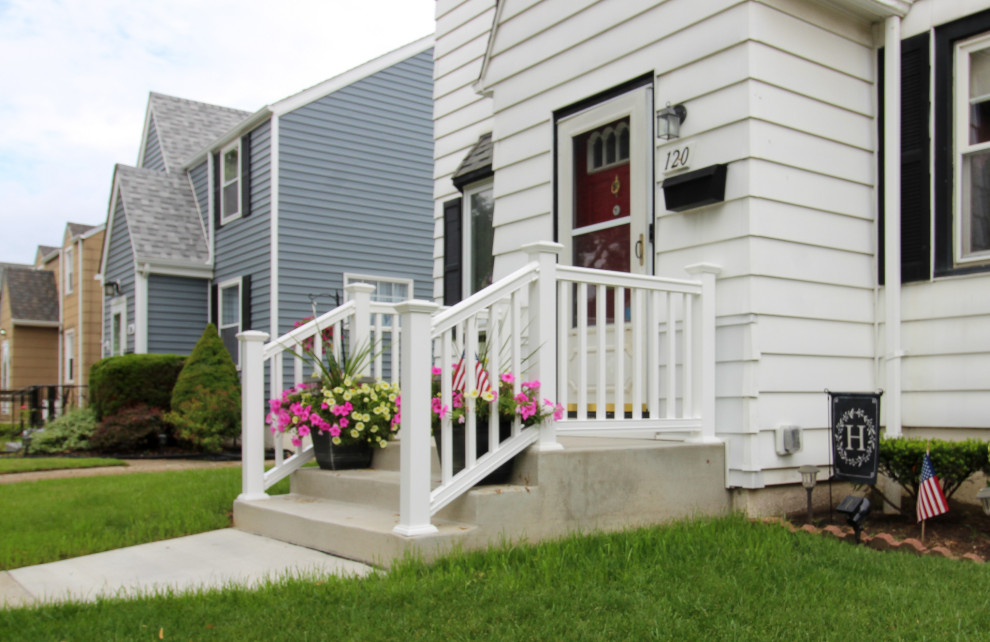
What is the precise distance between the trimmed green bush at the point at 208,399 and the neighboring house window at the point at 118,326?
13.1 feet

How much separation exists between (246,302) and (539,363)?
10542mm

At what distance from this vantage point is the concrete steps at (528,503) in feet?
12.5

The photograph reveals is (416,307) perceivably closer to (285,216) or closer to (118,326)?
(285,216)

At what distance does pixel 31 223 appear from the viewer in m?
61.2

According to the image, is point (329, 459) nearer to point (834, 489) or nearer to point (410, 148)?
point (834, 489)

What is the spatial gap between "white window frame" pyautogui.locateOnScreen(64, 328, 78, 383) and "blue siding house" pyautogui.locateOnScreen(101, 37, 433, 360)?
409cm

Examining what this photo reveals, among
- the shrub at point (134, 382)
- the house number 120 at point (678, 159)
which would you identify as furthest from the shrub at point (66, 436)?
the house number 120 at point (678, 159)

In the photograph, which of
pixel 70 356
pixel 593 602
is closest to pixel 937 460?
pixel 593 602

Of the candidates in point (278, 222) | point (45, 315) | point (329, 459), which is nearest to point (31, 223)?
point (45, 315)

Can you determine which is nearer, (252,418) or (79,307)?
(252,418)

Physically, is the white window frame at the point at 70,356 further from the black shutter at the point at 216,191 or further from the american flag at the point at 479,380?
the american flag at the point at 479,380

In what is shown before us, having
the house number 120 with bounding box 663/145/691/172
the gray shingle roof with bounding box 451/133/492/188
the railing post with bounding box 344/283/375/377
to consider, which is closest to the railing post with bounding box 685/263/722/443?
the house number 120 with bounding box 663/145/691/172

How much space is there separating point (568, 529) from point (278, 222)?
33.5 feet

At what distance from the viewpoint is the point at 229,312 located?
1462 centimetres
